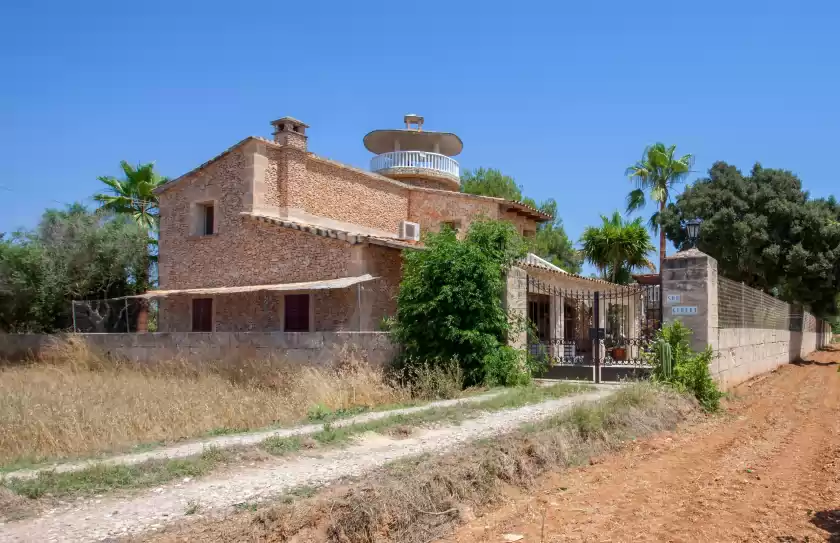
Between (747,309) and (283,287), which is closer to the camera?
(747,309)

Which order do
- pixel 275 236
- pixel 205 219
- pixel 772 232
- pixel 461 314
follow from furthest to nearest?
pixel 772 232 < pixel 205 219 < pixel 275 236 < pixel 461 314

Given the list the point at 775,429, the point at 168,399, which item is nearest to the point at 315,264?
the point at 168,399

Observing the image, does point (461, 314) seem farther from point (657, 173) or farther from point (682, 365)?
point (657, 173)

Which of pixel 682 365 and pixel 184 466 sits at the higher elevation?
pixel 682 365

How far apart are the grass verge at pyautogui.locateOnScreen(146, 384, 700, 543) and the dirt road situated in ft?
0.79

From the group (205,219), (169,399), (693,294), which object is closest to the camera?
(169,399)

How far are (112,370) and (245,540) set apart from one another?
47.5 ft

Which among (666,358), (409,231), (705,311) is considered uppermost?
(409,231)

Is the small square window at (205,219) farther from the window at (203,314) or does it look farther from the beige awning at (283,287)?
the window at (203,314)

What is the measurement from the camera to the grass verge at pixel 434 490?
17.6 feet

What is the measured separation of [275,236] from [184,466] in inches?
525

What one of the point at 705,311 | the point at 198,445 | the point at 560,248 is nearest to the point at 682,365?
the point at 705,311

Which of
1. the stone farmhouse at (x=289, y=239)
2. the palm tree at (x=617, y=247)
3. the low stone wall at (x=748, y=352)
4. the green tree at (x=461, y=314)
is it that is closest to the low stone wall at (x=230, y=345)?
the green tree at (x=461, y=314)

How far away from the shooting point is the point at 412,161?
1069 inches
